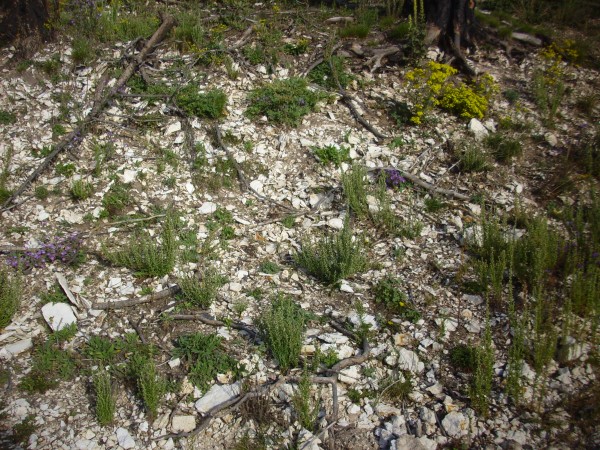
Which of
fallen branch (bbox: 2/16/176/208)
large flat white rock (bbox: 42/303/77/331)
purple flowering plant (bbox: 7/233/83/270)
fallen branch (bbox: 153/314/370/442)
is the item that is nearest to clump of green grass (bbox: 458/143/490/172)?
fallen branch (bbox: 153/314/370/442)

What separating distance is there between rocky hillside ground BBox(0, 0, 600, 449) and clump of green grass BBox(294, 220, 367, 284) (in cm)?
3

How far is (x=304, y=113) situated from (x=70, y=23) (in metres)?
4.87

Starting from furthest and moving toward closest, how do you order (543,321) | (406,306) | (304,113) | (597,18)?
(597,18), (304,113), (406,306), (543,321)

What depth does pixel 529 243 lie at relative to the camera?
4961 mm

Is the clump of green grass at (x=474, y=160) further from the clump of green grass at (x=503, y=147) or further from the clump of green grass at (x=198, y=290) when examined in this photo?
the clump of green grass at (x=198, y=290)

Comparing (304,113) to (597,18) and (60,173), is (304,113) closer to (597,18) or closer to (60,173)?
(60,173)

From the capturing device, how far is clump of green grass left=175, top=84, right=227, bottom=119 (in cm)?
706

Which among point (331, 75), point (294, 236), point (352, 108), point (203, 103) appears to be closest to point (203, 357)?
point (294, 236)

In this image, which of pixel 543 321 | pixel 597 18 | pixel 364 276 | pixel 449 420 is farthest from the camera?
pixel 597 18

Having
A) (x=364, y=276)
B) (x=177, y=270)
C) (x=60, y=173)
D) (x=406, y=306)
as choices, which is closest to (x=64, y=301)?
(x=177, y=270)

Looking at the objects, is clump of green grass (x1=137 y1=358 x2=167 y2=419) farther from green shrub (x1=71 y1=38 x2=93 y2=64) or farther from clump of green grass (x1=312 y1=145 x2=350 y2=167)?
green shrub (x1=71 y1=38 x2=93 y2=64)

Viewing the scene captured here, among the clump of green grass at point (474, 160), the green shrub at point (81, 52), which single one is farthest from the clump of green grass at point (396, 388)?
the green shrub at point (81, 52)

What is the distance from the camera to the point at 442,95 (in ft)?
24.3

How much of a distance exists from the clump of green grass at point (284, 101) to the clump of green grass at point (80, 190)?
8.37 feet
